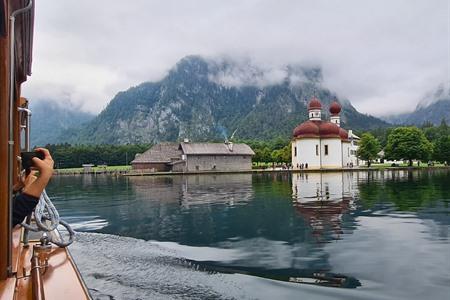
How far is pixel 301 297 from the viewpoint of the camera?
6344mm

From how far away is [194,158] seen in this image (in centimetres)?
7181

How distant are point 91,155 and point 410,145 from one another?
64943 millimetres

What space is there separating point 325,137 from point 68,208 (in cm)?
5203

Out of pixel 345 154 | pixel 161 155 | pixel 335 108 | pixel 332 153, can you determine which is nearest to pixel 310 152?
pixel 332 153

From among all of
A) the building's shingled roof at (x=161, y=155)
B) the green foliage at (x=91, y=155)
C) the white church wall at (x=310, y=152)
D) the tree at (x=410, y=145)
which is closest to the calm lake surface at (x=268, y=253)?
the white church wall at (x=310, y=152)

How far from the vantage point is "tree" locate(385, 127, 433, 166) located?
228 ft

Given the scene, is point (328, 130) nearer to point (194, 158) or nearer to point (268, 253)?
point (194, 158)

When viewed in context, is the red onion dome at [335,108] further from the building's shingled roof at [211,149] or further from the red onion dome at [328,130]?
the building's shingled roof at [211,149]

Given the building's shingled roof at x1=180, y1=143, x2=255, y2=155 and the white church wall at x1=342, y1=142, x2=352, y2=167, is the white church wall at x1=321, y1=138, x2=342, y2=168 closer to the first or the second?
the white church wall at x1=342, y1=142, x2=352, y2=167

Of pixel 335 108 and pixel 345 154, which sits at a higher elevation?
pixel 335 108

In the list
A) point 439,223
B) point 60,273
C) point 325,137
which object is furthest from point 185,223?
point 325,137

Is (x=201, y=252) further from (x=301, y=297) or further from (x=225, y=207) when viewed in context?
(x=225, y=207)

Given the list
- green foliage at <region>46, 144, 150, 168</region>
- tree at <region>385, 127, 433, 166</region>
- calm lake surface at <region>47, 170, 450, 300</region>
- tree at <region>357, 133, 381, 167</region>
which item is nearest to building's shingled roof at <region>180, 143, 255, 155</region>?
tree at <region>357, 133, 381, 167</region>

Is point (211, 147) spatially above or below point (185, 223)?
above
